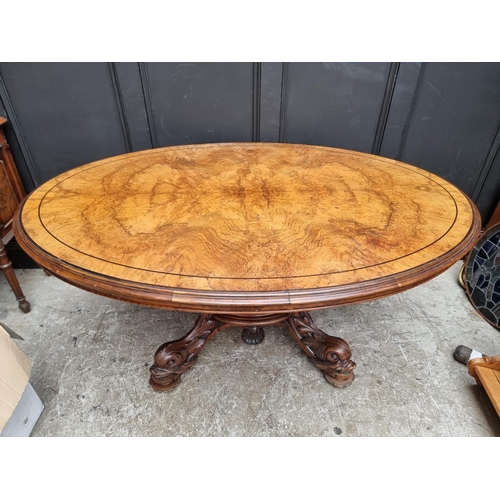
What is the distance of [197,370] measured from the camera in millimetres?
1594

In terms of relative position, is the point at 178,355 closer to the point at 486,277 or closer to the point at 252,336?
the point at 252,336

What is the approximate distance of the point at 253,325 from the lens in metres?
1.49

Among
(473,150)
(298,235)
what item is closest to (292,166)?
(298,235)

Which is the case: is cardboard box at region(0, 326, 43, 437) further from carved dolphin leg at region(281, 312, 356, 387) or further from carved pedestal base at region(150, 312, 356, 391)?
carved dolphin leg at region(281, 312, 356, 387)

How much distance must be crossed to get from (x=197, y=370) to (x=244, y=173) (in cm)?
95

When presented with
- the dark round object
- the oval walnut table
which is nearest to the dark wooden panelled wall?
the oval walnut table

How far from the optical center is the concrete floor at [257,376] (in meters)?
1.38

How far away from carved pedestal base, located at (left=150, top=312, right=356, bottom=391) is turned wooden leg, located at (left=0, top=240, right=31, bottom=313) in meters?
1.01

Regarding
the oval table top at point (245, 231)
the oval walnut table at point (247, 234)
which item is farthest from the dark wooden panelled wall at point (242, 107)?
the oval table top at point (245, 231)

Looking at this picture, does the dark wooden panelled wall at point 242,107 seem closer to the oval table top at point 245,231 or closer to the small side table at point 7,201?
the small side table at point 7,201

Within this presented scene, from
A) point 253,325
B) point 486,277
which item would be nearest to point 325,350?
point 253,325

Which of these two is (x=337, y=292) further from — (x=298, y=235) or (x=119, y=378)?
(x=119, y=378)

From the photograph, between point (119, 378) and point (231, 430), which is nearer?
point (231, 430)
